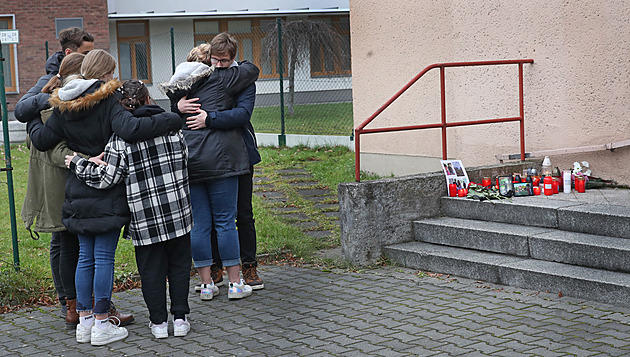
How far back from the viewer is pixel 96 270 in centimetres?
482

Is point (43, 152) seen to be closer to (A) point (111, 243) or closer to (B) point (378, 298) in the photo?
(A) point (111, 243)

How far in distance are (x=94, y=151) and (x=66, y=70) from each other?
2.01ft

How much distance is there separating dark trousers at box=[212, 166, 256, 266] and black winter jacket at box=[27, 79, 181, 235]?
1.04 metres

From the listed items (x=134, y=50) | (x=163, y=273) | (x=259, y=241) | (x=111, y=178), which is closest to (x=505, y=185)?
(x=259, y=241)

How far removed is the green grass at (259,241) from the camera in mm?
5844

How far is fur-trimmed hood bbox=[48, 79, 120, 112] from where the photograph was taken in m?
4.67

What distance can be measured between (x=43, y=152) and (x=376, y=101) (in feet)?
17.8

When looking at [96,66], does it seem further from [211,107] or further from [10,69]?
[10,69]

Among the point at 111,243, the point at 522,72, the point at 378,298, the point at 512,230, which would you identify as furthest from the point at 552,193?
the point at 111,243

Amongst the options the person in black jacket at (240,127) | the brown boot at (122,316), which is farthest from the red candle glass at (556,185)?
the brown boot at (122,316)

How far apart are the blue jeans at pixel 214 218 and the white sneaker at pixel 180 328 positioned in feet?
2.50

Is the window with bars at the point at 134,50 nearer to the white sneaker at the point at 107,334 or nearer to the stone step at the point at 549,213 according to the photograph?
the stone step at the point at 549,213

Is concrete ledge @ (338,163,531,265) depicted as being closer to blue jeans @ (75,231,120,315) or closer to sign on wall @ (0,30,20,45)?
blue jeans @ (75,231,120,315)

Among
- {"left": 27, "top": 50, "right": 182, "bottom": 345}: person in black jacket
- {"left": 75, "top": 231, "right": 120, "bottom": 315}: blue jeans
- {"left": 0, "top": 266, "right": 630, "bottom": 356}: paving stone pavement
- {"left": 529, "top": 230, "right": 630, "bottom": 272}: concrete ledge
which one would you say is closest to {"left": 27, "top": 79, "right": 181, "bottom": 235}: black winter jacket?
{"left": 27, "top": 50, "right": 182, "bottom": 345}: person in black jacket
